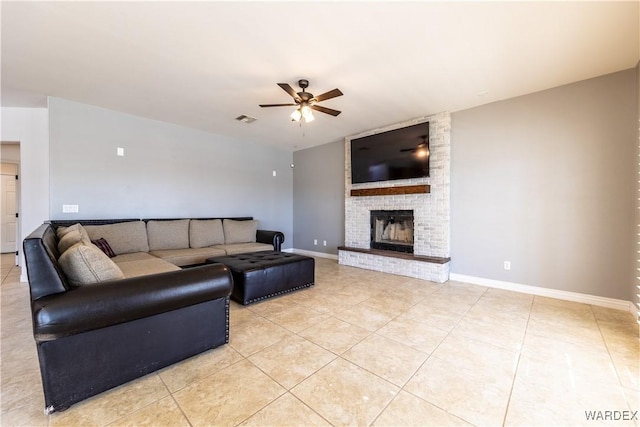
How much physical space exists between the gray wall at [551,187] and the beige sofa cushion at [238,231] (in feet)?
11.8

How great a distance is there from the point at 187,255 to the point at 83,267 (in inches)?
88.7

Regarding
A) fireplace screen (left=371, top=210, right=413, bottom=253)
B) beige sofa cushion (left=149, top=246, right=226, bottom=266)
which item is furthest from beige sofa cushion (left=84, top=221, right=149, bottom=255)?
fireplace screen (left=371, top=210, right=413, bottom=253)

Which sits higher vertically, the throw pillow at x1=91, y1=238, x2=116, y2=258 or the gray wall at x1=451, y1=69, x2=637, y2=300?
the gray wall at x1=451, y1=69, x2=637, y2=300

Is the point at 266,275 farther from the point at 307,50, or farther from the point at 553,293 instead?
the point at 553,293

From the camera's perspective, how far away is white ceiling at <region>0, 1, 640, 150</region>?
76.9 inches

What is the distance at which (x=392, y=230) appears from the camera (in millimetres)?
4887

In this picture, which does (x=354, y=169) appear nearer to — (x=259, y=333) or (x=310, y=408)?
(x=259, y=333)

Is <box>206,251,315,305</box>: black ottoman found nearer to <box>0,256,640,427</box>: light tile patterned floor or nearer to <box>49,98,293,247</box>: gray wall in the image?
<box>0,256,640,427</box>: light tile patterned floor

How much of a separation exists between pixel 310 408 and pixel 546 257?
3.47 metres

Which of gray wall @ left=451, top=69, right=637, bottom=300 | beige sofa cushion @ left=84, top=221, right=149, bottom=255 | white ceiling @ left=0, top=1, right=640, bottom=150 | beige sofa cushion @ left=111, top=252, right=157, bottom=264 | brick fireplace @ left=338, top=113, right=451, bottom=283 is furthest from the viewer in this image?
brick fireplace @ left=338, top=113, right=451, bottom=283

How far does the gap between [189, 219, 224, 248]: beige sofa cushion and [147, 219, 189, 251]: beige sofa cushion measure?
93mm

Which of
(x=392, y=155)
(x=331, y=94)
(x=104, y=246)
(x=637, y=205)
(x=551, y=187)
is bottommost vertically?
(x=104, y=246)

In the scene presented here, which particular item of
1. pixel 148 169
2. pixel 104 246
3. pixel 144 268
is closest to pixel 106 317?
pixel 144 268

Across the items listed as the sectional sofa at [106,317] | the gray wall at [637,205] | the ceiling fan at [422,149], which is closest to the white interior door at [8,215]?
the sectional sofa at [106,317]
